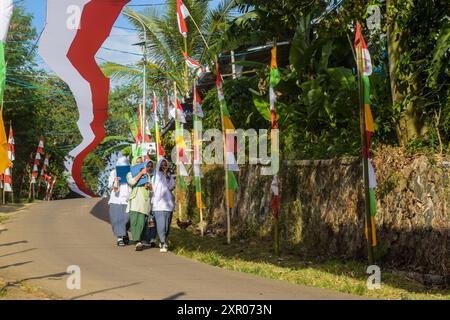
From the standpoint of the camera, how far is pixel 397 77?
12.7 metres

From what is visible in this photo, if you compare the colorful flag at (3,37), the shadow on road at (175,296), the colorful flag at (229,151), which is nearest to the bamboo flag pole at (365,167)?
the shadow on road at (175,296)

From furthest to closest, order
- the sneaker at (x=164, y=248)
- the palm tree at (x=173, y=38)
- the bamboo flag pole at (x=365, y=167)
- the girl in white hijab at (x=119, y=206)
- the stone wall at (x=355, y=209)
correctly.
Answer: the palm tree at (x=173, y=38)
the girl in white hijab at (x=119, y=206)
the sneaker at (x=164, y=248)
the bamboo flag pole at (x=365, y=167)
the stone wall at (x=355, y=209)

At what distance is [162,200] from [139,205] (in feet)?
2.04

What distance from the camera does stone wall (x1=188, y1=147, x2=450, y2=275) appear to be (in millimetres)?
10109

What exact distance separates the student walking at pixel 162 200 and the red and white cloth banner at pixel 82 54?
3.90 m

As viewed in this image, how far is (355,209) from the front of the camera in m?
11.8

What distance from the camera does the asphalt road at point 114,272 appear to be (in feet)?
26.7

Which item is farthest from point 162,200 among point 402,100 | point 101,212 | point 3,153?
point 101,212

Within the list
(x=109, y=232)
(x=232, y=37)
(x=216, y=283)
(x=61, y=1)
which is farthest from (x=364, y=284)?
(x=232, y=37)

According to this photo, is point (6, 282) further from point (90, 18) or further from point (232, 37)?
point (232, 37)

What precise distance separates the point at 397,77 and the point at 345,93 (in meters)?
1.50

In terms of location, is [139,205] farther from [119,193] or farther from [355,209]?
[355,209]

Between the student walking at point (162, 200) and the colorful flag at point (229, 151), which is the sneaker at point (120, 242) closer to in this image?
the student walking at point (162, 200)

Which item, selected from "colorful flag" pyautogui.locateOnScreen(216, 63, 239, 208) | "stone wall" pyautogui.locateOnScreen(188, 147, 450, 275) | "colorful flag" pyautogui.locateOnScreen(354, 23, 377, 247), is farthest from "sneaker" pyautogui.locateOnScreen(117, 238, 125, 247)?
"colorful flag" pyautogui.locateOnScreen(354, 23, 377, 247)
